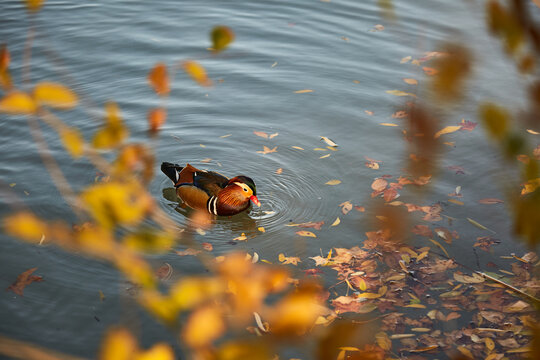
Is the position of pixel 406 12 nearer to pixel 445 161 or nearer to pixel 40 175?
pixel 445 161

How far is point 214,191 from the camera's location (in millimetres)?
4473

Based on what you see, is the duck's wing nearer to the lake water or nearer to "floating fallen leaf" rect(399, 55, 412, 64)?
the lake water

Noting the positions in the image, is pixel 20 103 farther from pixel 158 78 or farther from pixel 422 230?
pixel 422 230

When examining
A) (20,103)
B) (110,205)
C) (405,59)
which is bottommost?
(405,59)

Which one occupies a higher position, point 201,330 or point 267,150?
point 201,330

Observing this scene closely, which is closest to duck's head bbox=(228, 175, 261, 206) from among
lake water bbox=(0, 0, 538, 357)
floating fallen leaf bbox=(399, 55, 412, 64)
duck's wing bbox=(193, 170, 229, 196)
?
duck's wing bbox=(193, 170, 229, 196)

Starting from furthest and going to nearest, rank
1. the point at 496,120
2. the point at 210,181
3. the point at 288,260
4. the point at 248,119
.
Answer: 1. the point at 248,119
2. the point at 210,181
3. the point at 288,260
4. the point at 496,120

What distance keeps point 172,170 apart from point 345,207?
151 centimetres

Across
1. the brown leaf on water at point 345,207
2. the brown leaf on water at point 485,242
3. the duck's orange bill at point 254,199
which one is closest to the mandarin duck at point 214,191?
the duck's orange bill at point 254,199

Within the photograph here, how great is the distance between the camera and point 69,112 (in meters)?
6.03

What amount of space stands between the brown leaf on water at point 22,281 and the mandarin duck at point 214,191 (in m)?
1.31

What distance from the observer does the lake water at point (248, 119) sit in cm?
393

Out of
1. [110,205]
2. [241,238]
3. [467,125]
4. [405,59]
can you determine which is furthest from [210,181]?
[405,59]

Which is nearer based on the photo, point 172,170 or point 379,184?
point 172,170
